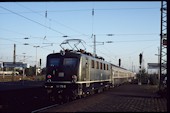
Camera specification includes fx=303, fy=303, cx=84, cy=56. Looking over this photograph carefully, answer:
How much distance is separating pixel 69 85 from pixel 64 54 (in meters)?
2.36

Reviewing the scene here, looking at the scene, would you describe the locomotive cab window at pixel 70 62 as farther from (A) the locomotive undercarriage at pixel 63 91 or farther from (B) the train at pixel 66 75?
(A) the locomotive undercarriage at pixel 63 91

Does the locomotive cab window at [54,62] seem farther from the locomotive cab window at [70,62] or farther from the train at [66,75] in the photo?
the locomotive cab window at [70,62]

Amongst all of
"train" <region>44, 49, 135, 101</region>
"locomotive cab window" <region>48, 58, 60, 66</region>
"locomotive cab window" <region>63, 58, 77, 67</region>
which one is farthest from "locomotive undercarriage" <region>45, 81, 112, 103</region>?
"locomotive cab window" <region>48, 58, 60, 66</region>

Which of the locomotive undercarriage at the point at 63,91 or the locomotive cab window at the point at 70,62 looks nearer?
the locomotive undercarriage at the point at 63,91

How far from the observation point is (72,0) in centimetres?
1077

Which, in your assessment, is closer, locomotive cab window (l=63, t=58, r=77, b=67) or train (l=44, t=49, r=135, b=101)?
train (l=44, t=49, r=135, b=101)

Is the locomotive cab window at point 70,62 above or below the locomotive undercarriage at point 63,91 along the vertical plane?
above

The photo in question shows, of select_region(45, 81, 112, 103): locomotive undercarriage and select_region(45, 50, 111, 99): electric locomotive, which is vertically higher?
select_region(45, 50, 111, 99): electric locomotive

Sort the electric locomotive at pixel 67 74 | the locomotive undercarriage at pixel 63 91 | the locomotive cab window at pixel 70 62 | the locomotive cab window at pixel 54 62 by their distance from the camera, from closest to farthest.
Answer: the locomotive undercarriage at pixel 63 91 → the electric locomotive at pixel 67 74 → the locomotive cab window at pixel 70 62 → the locomotive cab window at pixel 54 62

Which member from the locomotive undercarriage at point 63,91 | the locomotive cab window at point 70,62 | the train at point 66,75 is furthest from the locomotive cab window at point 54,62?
the locomotive undercarriage at point 63,91

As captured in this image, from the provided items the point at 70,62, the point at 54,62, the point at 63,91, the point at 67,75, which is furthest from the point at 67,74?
the point at 54,62

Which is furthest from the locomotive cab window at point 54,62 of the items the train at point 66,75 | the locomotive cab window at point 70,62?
the locomotive cab window at point 70,62

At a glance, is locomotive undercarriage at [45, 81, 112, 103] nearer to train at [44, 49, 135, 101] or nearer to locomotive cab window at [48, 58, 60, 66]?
train at [44, 49, 135, 101]

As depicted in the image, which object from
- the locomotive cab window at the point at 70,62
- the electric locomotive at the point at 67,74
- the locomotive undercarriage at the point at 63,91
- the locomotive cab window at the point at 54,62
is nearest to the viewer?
the locomotive undercarriage at the point at 63,91
